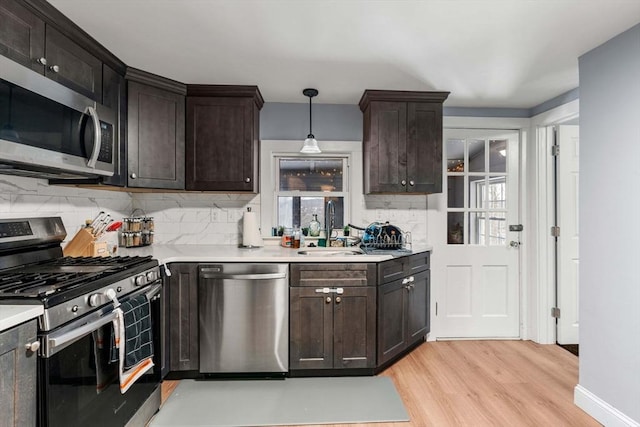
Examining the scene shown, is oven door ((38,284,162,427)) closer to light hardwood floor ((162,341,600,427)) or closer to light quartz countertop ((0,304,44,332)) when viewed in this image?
light quartz countertop ((0,304,44,332))

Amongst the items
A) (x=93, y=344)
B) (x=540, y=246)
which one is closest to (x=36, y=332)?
(x=93, y=344)

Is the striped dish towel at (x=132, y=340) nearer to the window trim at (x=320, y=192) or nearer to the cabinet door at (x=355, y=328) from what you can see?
the cabinet door at (x=355, y=328)

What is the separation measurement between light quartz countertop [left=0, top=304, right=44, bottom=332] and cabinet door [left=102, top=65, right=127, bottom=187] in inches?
48.3

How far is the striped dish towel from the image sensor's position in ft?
5.27

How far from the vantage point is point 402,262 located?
2.80m

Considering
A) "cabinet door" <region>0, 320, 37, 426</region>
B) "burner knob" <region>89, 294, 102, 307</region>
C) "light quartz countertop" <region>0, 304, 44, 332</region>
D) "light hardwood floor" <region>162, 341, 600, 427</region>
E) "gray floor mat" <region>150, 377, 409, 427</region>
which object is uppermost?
"light quartz countertop" <region>0, 304, 44, 332</region>

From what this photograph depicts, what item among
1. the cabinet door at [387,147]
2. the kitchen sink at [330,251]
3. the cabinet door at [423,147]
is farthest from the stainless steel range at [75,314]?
the cabinet door at [423,147]

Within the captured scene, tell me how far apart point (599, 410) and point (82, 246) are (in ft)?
11.1

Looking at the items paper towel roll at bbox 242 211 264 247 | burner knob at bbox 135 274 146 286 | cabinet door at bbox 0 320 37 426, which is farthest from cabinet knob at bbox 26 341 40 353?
paper towel roll at bbox 242 211 264 247

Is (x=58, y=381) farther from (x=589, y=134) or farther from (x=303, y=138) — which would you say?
(x=589, y=134)

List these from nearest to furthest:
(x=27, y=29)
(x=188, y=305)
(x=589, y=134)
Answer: (x=27, y=29) → (x=589, y=134) → (x=188, y=305)

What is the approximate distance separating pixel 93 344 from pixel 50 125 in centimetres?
101

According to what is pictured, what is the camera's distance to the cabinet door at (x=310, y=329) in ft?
8.25

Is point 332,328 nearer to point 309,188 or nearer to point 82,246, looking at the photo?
point 309,188
